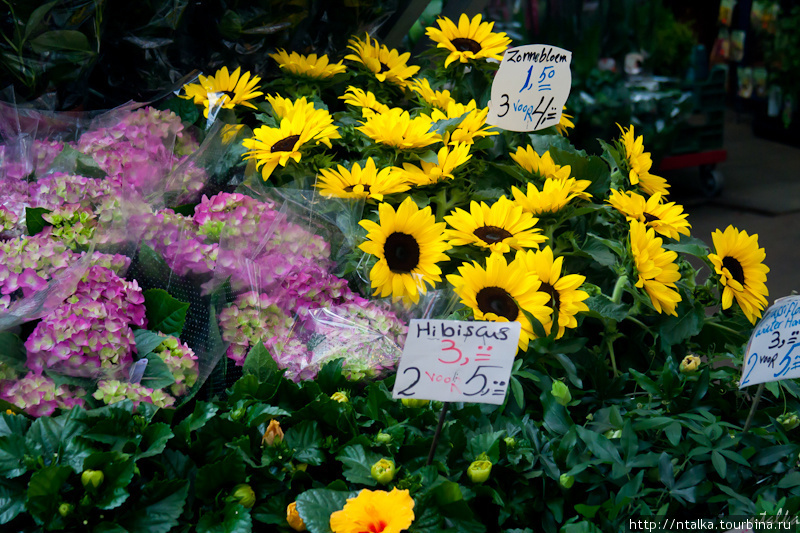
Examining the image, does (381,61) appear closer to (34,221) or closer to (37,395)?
(34,221)

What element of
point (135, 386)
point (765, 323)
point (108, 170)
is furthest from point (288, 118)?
point (765, 323)

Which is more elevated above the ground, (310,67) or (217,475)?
(310,67)

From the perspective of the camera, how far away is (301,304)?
1208mm

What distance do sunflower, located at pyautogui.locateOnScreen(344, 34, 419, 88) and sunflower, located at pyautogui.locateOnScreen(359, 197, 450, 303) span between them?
695 mm

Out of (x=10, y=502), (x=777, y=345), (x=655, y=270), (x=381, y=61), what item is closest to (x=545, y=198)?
(x=655, y=270)

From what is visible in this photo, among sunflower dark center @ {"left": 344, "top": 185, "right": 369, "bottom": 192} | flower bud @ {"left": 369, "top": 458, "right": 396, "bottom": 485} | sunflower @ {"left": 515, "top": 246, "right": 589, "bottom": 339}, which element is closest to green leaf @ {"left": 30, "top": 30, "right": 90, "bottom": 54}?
sunflower dark center @ {"left": 344, "top": 185, "right": 369, "bottom": 192}

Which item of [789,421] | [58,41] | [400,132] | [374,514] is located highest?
[58,41]

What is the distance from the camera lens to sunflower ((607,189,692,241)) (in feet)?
4.38

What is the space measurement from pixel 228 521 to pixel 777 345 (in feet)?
2.38

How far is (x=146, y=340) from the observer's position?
1062 mm

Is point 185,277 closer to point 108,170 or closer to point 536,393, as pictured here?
point 108,170

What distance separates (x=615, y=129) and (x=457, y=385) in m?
3.59

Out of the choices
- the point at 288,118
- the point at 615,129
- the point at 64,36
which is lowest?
the point at 615,129

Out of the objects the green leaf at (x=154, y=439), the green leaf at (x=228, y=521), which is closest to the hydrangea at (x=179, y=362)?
the green leaf at (x=154, y=439)
